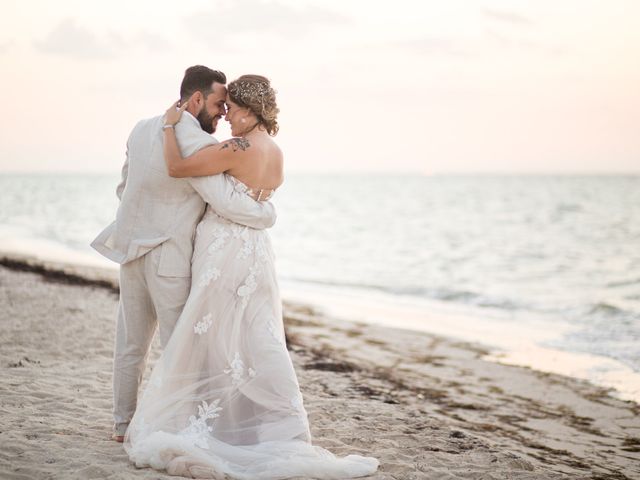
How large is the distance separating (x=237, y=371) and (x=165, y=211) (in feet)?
3.51

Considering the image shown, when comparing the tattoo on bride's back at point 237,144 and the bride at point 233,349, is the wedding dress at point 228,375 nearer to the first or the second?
the bride at point 233,349

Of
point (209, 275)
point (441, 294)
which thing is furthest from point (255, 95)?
point (441, 294)

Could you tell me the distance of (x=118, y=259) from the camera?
4434mm

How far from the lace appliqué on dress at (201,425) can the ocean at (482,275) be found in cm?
542

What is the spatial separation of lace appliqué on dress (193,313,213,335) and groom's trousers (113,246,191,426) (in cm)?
19

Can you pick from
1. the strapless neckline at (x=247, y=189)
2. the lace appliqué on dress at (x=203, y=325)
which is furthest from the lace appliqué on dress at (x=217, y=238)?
the lace appliqué on dress at (x=203, y=325)

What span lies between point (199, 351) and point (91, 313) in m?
5.74

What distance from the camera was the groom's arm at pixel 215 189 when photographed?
431 cm

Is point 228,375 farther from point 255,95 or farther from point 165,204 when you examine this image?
point 255,95

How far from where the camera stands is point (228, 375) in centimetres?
443

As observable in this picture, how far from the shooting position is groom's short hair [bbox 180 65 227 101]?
442cm

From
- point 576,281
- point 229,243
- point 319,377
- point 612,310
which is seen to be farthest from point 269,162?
point 576,281

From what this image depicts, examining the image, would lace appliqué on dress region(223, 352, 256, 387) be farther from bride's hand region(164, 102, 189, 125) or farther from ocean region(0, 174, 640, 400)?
ocean region(0, 174, 640, 400)

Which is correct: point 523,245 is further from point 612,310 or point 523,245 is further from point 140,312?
point 140,312
